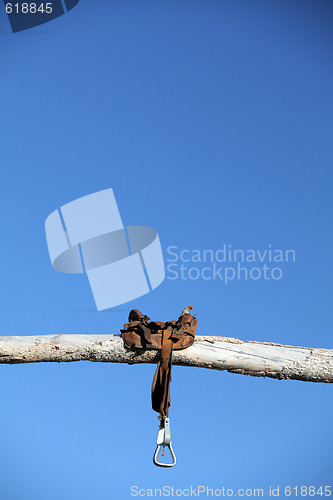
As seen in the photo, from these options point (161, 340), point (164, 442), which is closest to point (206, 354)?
point (161, 340)

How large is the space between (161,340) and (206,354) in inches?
13.7

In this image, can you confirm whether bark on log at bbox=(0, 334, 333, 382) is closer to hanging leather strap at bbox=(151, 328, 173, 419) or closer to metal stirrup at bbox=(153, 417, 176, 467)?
hanging leather strap at bbox=(151, 328, 173, 419)

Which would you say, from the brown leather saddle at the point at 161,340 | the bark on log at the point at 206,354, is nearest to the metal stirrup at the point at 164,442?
the brown leather saddle at the point at 161,340

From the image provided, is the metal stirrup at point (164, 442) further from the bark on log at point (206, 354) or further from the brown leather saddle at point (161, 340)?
the bark on log at point (206, 354)

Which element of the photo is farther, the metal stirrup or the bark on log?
the bark on log

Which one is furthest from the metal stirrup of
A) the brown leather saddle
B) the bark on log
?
the bark on log

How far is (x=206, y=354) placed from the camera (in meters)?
3.12

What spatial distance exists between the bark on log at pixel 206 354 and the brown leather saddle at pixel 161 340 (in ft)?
0.25

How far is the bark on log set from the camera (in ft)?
10.2

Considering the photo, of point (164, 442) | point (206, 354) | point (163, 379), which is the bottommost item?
point (164, 442)

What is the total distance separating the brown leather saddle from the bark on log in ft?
0.25

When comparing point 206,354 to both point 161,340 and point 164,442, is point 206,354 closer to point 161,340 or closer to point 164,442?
point 161,340

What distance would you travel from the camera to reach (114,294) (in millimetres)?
5789

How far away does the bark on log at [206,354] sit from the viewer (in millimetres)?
3115
